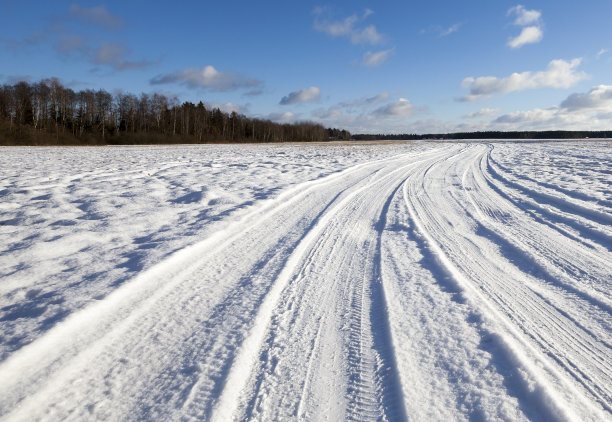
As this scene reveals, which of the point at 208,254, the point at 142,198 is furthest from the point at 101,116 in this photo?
the point at 208,254

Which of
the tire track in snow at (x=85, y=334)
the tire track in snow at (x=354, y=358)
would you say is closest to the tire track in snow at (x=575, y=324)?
the tire track in snow at (x=354, y=358)

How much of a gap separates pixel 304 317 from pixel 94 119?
2642 inches

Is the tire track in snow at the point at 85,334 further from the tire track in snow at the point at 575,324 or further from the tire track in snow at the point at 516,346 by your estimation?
the tire track in snow at the point at 575,324

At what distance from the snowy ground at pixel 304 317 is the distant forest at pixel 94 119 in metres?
45.8

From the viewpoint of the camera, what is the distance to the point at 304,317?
2.57 m

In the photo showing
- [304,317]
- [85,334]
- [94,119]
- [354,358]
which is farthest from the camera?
[94,119]

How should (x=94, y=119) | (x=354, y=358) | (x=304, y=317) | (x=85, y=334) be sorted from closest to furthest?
(x=354, y=358) → (x=85, y=334) → (x=304, y=317) → (x=94, y=119)

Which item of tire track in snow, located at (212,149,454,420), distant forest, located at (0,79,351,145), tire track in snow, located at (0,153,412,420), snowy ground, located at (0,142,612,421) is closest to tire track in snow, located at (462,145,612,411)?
snowy ground, located at (0,142,612,421)

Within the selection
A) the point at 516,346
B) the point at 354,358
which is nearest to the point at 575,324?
the point at 516,346

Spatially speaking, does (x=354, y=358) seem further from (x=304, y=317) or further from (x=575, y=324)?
(x=575, y=324)

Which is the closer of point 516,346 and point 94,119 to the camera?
point 516,346

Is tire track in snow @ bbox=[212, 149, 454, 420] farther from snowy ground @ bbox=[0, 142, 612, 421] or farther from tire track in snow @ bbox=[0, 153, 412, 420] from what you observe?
tire track in snow @ bbox=[0, 153, 412, 420]

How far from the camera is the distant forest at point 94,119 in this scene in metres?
45.0

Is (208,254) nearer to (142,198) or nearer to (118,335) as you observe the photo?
(118,335)
